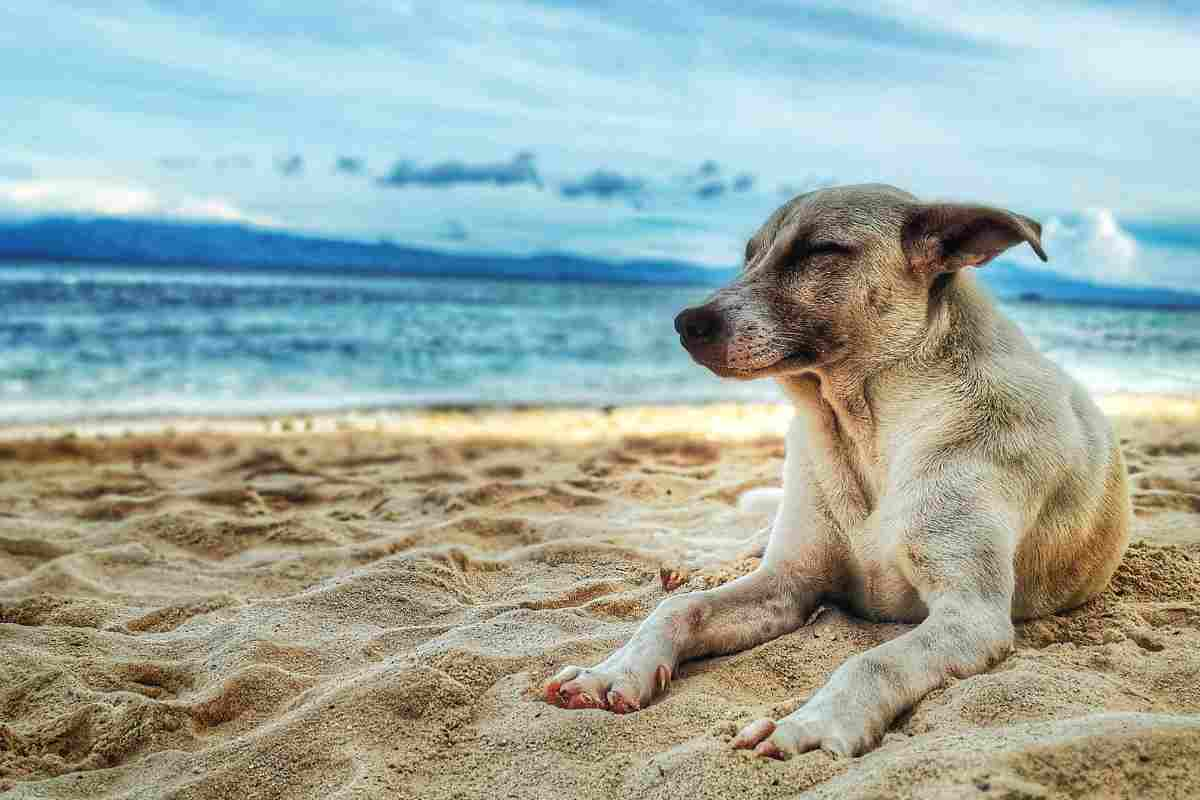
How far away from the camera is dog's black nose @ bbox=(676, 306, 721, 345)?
3.42 meters

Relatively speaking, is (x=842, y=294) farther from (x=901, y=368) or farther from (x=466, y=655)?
(x=466, y=655)

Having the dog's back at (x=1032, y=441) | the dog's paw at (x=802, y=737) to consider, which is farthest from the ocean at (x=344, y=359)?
the dog's paw at (x=802, y=737)

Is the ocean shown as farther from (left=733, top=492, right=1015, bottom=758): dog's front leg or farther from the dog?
(left=733, top=492, right=1015, bottom=758): dog's front leg

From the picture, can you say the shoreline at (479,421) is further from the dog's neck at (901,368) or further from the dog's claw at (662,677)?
the dog's claw at (662,677)

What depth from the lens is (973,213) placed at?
3344 mm

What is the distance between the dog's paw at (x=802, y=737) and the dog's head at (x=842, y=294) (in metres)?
1.19

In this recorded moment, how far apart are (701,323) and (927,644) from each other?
1271mm

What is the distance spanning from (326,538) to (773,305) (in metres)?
3.45

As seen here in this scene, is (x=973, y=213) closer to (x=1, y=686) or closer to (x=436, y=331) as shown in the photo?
(x=1, y=686)

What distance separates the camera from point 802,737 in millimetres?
2721

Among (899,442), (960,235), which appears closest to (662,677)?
(899,442)

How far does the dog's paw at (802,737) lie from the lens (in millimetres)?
2689

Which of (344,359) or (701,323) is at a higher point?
(701,323)

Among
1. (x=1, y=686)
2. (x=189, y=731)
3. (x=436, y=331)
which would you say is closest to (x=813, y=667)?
(x=189, y=731)
